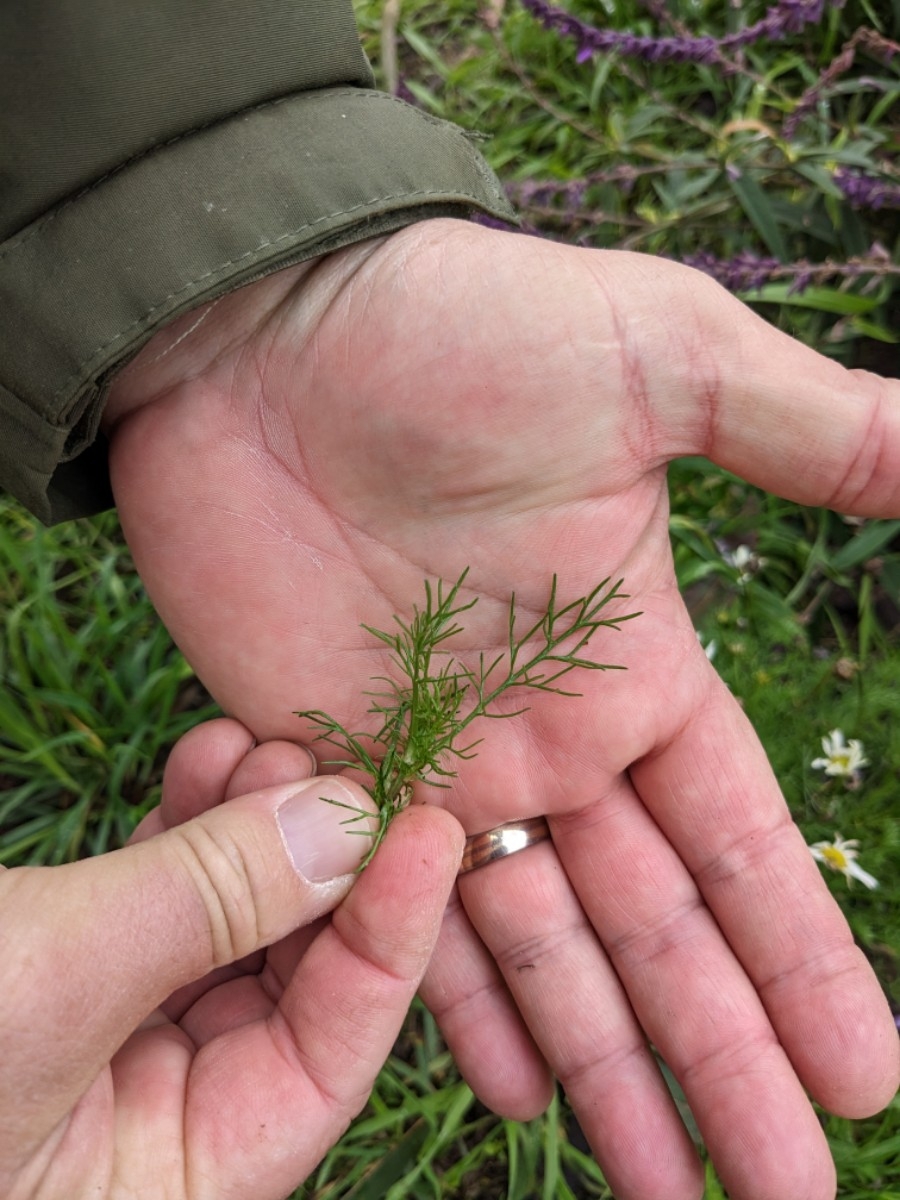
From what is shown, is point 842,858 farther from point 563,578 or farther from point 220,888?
point 220,888

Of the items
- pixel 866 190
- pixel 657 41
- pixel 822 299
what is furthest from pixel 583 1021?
pixel 657 41

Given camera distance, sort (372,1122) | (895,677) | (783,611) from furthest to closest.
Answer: (783,611) → (895,677) → (372,1122)

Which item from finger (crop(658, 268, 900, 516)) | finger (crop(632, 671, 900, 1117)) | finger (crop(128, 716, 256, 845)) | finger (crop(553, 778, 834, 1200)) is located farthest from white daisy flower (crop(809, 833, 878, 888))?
finger (crop(128, 716, 256, 845))

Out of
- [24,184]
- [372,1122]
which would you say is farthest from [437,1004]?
[24,184]

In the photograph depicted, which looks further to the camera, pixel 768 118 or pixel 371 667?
pixel 768 118

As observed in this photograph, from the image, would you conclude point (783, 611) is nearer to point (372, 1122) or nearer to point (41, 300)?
point (372, 1122)

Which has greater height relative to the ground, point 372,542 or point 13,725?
point 372,542

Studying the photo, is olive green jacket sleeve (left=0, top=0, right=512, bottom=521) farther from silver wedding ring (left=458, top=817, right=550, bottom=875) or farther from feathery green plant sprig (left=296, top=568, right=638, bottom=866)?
silver wedding ring (left=458, top=817, right=550, bottom=875)

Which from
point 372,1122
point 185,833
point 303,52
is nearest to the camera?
point 185,833
